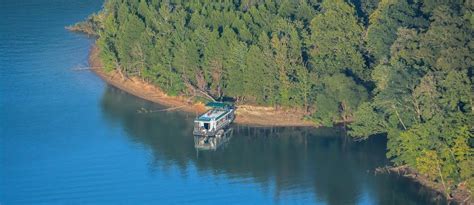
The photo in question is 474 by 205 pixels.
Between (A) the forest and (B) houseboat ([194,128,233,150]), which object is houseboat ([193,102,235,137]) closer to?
(B) houseboat ([194,128,233,150])

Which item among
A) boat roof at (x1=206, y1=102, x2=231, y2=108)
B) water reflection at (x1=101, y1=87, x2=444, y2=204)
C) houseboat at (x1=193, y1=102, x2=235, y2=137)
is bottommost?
water reflection at (x1=101, y1=87, x2=444, y2=204)

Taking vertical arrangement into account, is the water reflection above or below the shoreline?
below

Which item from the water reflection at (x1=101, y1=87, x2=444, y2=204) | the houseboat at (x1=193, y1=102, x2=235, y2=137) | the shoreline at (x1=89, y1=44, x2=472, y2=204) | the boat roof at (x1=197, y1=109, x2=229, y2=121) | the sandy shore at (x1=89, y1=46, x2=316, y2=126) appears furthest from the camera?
the sandy shore at (x1=89, y1=46, x2=316, y2=126)

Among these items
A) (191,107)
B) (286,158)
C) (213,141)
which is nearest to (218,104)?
(213,141)

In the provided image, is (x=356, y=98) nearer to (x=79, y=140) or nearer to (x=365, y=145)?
(x=365, y=145)

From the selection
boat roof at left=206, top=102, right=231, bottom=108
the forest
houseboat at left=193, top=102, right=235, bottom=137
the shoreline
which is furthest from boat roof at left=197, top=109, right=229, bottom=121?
the forest

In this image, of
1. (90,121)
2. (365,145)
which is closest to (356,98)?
(365,145)

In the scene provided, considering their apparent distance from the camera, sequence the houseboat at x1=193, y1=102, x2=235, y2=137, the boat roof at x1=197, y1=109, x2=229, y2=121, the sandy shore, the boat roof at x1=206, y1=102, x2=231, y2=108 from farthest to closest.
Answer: the sandy shore → the boat roof at x1=206, y1=102, x2=231, y2=108 → the boat roof at x1=197, y1=109, x2=229, y2=121 → the houseboat at x1=193, y1=102, x2=235, y2=137

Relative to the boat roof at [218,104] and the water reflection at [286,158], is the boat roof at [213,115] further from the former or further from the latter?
the water reflection at [286,158]

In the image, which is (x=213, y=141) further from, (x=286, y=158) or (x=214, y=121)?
(x=286, y=158)
